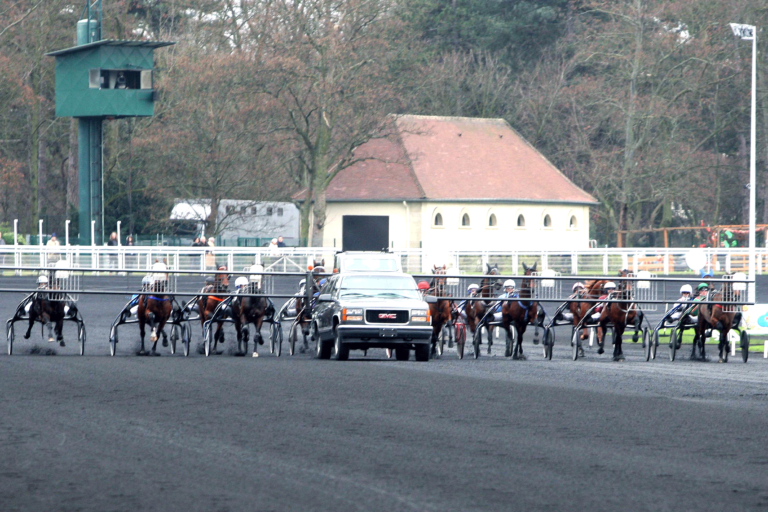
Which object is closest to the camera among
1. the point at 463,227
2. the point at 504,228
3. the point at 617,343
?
→ the point at 617,343

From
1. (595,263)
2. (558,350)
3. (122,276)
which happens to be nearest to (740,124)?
(595,263)

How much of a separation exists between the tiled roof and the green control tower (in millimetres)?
16495

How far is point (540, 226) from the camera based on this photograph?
64.4 metres

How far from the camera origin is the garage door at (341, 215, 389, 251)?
2442 inches

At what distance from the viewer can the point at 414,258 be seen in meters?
47.3

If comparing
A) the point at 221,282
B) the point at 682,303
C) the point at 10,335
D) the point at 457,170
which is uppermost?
the point at 457,170

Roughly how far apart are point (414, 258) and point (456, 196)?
1512 centimetres

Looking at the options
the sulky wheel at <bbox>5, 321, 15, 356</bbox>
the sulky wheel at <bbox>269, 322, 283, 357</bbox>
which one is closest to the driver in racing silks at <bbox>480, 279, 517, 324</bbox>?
the sulky wheel at <bbox>269, 322, 283, 357</bbox>

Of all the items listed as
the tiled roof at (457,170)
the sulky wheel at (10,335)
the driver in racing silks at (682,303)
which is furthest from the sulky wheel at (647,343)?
the tiled roof at (457,170)

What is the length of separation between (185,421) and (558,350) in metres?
15.2

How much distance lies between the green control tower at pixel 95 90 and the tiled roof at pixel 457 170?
16495 millimetres

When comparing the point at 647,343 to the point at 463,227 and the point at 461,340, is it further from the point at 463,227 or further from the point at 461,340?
the point at 463,227

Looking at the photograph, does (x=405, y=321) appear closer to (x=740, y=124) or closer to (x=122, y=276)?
(x=122, y=276)

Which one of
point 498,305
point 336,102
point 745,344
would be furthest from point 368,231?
point 745,344
